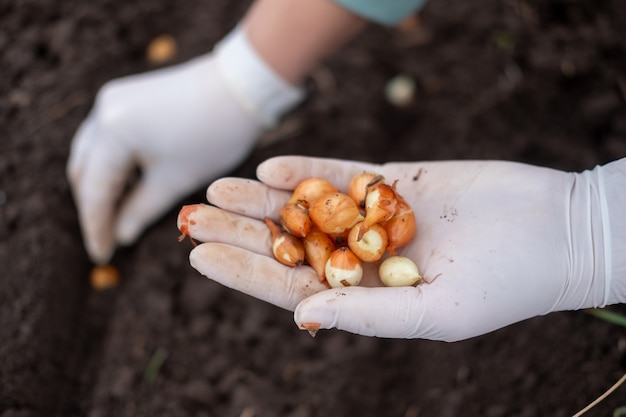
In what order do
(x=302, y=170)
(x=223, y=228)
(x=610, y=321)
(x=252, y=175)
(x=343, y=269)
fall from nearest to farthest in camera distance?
(x=343, y=269), (x=223, y=228), (x=302, y=170), (x=610, y=321), (x=252, y=175)

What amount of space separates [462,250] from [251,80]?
1120 mm

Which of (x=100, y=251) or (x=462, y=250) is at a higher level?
(x=462, y=250)

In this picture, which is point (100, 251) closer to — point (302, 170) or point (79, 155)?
point (79, 155)

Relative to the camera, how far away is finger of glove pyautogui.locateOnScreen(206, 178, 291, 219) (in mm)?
1605

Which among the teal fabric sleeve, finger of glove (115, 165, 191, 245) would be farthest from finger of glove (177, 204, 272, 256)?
the teal fabric sleeve

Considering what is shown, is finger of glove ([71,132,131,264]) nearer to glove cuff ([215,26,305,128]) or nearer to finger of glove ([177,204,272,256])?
glove cuff ([215,26,305,128])

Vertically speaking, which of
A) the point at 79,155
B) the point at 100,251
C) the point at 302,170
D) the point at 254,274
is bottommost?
the point at 100,251

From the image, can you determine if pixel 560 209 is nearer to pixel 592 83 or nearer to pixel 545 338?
pixel 545 338

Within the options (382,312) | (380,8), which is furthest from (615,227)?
(380,8)

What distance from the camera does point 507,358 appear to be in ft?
6.22

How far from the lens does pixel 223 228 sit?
1569mm

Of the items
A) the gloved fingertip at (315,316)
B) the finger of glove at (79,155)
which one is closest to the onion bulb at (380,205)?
the gloved fingertip at (315,316)

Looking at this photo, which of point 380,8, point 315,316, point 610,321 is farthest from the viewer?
point 380,8

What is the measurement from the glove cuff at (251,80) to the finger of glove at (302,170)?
0.62 metres
